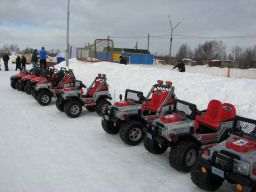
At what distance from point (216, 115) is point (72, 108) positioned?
187 inches

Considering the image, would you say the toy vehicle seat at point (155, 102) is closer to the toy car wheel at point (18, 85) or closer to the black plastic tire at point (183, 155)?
the black plastic tire at point (183, 155)

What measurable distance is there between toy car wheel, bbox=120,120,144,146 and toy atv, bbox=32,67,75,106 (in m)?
4.87

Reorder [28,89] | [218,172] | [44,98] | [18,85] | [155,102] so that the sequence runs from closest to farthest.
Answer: [218,172]
[155,102]
[44,98]
[28,89]
[18,85]

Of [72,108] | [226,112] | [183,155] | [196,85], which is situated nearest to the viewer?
[183,155]

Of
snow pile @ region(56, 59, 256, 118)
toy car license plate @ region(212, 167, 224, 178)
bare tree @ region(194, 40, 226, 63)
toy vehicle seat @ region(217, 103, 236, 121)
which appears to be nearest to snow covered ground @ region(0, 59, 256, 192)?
snow pile @ region(56, 59, 256, 118)

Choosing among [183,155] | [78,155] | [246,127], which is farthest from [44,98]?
[246,127]

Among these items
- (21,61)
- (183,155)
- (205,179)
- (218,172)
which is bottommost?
(205,179)

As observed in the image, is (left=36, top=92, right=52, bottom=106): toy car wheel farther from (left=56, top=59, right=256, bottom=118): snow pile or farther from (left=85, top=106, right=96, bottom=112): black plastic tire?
(left=56, top=59, right=256, bottom=118): snow pile

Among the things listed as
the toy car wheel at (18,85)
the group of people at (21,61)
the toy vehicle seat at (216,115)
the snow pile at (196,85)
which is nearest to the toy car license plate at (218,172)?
the toy vehicle seat at (216,115)

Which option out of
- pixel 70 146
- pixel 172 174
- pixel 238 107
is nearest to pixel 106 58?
pixel 238 107

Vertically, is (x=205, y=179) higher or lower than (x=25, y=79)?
lower

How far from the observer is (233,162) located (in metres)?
3.42

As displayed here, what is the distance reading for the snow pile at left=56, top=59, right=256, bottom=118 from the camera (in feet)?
28.6

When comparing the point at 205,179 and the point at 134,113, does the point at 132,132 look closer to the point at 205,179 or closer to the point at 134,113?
the point at 134,113
